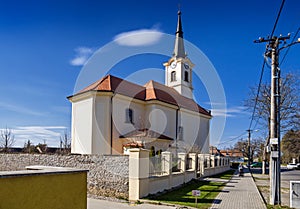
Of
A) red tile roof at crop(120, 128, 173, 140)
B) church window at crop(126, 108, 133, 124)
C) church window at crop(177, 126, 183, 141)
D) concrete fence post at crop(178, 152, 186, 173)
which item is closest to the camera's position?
concrete fence post at crop(178, 152, 186, 173)

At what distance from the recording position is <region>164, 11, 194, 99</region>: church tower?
42.7 metres

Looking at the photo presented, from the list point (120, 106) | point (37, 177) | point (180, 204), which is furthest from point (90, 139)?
point (37, 177)

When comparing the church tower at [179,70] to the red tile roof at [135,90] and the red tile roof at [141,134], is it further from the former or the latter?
the red tile roof at [141,134]

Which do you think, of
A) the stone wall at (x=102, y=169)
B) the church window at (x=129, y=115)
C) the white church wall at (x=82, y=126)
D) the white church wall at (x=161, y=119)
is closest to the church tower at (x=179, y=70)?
the white church wall at (x=161, y=119)

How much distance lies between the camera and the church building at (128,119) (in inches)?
1032

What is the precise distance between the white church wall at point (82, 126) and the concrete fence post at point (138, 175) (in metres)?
12.9

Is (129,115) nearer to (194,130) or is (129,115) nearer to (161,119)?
(161,119)

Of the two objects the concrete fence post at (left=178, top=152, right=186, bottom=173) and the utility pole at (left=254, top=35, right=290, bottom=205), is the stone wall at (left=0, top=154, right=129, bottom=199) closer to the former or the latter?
the concrete fence post at (left=178, top=152, right=186, bottom=173)

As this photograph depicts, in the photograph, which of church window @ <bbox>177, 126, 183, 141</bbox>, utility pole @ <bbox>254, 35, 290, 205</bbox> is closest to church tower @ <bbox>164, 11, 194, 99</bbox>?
church window @ <bbox>177, 126, 183, 141</bbox>

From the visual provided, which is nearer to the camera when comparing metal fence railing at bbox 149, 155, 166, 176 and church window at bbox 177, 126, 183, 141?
metal fence railing at bbox 149, 155, 166, 176

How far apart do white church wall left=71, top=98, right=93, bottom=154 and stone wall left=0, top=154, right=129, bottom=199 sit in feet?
27.0

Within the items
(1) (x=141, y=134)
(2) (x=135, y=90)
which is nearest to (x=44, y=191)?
(1) (x=141, y=134)

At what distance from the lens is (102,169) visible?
1502 centimetres

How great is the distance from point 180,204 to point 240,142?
68.2 metres
